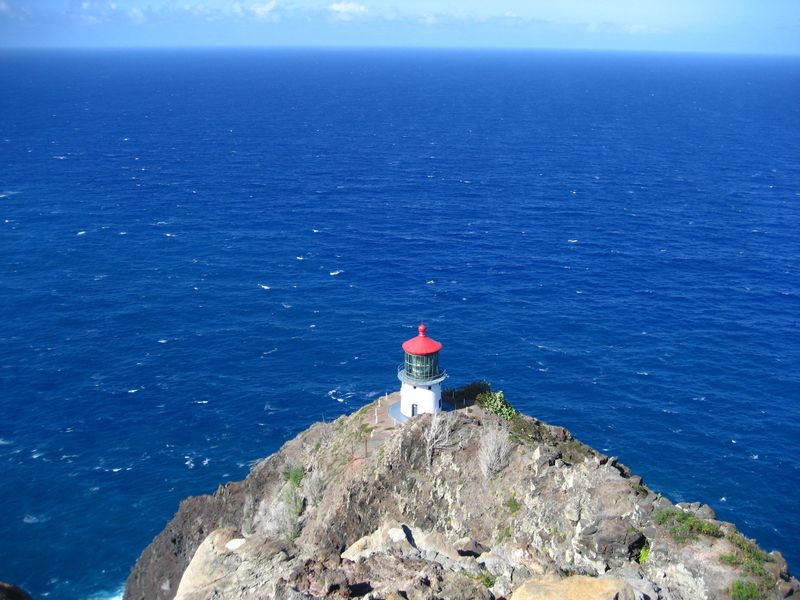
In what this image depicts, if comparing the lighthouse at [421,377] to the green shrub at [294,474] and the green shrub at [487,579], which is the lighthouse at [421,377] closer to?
the green shrub at [294,474]

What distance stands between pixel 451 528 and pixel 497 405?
432 inches

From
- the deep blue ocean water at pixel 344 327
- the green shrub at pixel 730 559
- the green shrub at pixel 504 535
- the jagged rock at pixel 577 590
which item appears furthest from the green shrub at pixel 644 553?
the deep blue ocean water at pixel 344 327

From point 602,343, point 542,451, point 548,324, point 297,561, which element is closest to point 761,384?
point 602,343

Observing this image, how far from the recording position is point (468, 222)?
139 m

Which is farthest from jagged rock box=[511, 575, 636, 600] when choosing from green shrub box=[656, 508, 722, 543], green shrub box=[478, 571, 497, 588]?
green shrub box=[656, 508, 722, 543]

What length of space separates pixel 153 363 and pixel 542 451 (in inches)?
2135

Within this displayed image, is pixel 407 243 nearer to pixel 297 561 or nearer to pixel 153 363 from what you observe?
pixel 153 363

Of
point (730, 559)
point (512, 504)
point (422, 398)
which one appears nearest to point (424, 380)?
point (422, 398)

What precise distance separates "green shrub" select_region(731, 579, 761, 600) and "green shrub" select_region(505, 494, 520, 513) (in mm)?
12850

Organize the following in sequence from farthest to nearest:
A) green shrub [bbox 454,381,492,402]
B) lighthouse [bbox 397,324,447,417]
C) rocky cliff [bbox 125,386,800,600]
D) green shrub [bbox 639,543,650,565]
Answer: green shrub [bbox 454,381,492,402] → lighthouse [bbox 397,324,447,417] → green shrub [bbox 639,543,650,565] → rocky cliff [bbox 125,386,800,600]

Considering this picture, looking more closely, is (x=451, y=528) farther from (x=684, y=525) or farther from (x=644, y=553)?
(x=684, y=525)

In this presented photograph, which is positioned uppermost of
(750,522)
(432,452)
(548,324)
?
(432,452)

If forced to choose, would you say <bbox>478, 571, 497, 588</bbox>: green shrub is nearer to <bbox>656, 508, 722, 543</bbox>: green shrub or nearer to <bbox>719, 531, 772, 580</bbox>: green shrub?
<bbox>656, 508, 722, 543</bbox>: green shrub

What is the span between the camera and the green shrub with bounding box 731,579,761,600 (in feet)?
130
